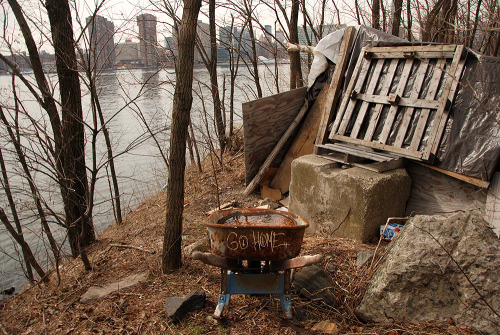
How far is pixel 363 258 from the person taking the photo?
13.2 feet

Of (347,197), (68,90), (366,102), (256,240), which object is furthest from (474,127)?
(68,90)

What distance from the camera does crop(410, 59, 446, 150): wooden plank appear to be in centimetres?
483

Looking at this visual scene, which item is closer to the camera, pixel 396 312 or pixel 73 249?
pixel 396 312

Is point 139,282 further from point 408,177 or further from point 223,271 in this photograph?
point 408,177

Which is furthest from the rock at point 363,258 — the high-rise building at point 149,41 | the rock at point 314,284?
the high-rise building at point 149,41

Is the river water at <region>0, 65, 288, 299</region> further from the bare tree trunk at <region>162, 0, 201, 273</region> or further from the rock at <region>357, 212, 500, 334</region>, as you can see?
the rock at <region>357, 212, 500, 334</region>

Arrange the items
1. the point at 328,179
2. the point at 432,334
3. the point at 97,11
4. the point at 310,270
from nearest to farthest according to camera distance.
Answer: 1. the point at 432,334
2. the point at 310,270
3. the point at 328,179
4. the point at 97,11

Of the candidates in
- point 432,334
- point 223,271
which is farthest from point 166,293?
point 432,334

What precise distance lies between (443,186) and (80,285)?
429 centimetres

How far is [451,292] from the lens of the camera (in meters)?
3.14

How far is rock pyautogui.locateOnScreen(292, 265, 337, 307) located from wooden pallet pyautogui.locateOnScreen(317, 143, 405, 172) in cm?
166

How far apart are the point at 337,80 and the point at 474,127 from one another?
2205mm

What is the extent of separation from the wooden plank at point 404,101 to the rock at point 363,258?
2040 mm

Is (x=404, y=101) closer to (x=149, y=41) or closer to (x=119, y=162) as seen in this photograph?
(x=149, y=41)
